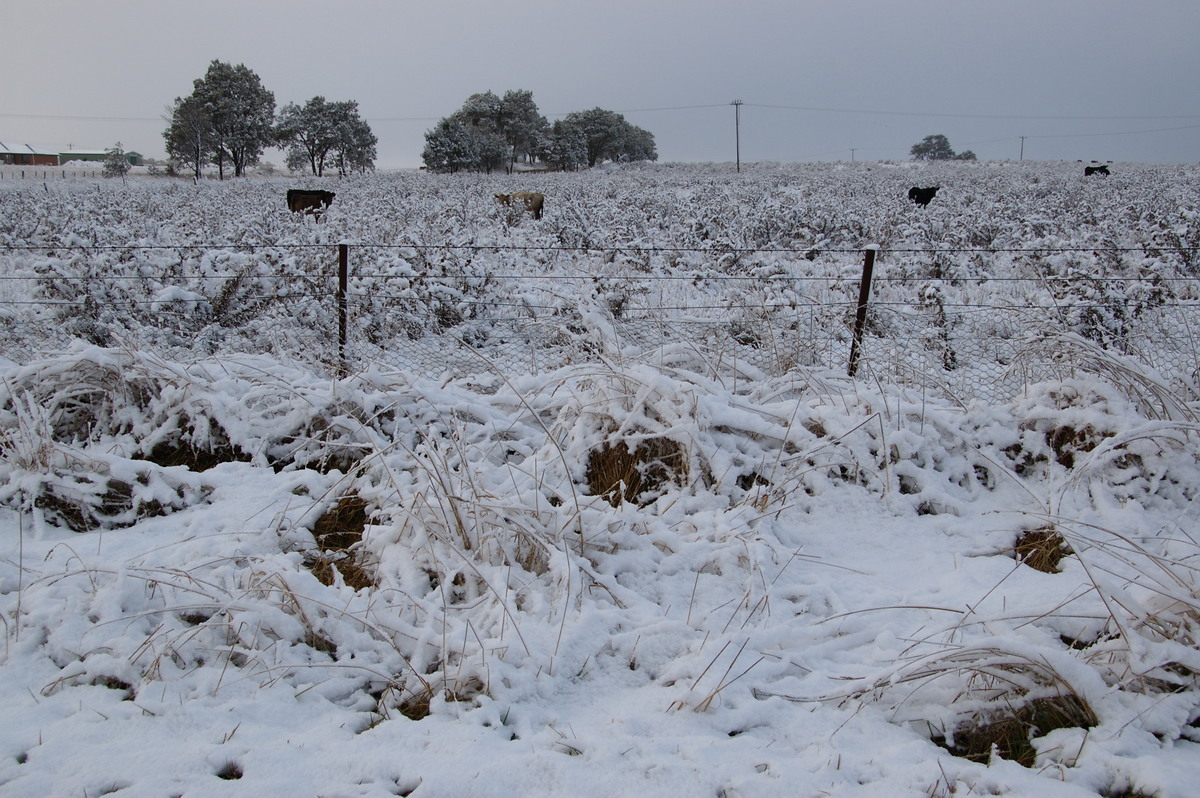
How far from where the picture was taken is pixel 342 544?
3094 millimetres

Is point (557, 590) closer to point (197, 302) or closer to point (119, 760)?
point (119, 760)

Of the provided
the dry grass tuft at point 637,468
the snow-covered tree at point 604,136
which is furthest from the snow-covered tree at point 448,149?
the dry grass tuft at point 637,468

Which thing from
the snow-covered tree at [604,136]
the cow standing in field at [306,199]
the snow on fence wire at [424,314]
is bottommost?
the snow on fence wire at [424,314]

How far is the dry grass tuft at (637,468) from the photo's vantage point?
339 cm

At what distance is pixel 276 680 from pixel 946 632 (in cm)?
207

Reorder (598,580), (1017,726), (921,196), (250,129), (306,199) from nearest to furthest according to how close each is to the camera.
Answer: (1017,726), (598,580), (306,199), (921,196), (250,129)

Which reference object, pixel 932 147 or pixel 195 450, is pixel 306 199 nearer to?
pixel 195 450

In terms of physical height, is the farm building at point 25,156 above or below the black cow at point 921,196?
above

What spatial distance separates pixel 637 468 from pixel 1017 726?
6.15ft

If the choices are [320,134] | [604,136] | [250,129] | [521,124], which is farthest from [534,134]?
[250,129]

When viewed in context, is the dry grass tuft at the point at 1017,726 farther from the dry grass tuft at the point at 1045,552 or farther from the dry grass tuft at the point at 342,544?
the dry grass tuft at the point at 342,544

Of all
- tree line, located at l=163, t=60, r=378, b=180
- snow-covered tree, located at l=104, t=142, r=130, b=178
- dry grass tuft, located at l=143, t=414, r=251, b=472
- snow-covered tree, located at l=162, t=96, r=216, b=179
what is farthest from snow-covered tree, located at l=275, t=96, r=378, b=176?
dry grass tuft, located at l=143, t=414, r=251, b=472

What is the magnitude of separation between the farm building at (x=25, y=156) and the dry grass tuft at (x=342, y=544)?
10310 centimetres

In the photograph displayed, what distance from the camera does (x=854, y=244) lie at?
12.2 m
